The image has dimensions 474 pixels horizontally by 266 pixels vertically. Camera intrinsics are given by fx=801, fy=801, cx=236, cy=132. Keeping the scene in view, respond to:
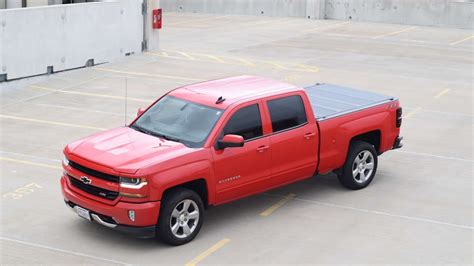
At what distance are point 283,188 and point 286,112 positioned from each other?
143 centimetres

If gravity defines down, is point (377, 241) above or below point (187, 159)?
below

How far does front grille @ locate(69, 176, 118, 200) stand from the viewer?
358 inches

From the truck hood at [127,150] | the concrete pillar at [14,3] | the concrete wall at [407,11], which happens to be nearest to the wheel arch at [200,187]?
the truck hood at [127,150]

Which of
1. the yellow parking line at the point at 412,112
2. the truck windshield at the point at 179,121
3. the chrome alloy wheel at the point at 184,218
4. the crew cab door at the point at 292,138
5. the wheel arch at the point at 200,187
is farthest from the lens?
the yellow parking line at the point at 412,112

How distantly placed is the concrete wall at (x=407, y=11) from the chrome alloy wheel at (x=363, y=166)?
25.3m

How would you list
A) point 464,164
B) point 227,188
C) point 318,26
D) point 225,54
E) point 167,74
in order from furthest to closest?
point 318,26
point 225,54
point 167,74
point 464,164
point 227,188

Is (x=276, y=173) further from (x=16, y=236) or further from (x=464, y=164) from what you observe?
(x=464, y=164)

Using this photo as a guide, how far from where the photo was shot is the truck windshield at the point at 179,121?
9867 millimetres

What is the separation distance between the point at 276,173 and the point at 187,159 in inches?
60.6

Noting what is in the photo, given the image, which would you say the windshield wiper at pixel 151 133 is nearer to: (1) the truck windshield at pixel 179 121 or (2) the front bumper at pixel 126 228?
(1) the truck windshield at pixel 179 121

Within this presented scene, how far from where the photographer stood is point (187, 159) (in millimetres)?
9359

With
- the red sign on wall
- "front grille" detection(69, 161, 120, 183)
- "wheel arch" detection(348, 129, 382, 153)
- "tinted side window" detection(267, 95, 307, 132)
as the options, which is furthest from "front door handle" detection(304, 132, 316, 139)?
the red sign on wall

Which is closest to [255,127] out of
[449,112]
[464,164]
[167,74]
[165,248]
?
[165,248]

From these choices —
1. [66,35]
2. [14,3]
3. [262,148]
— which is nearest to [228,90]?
[262,148]
